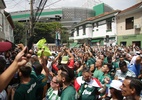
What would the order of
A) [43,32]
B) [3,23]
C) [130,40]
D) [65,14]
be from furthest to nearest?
[65,14] → [43,32] → [130,40] → [3,23]

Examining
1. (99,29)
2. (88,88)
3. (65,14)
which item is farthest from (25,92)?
(65,14)

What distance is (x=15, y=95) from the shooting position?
2.98 m

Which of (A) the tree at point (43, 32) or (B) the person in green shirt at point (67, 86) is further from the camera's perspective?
(A) the tree at point (43, 32)

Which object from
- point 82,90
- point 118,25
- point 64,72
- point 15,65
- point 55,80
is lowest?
point 82,90

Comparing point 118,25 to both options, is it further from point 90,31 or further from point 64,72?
point 64,72

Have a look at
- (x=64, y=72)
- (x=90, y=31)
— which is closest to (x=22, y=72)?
(x=64, y=72)

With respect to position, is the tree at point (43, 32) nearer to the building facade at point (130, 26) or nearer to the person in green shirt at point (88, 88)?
the building facade at point (130, 26)

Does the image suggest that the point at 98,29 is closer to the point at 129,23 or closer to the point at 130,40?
the point at 129,23

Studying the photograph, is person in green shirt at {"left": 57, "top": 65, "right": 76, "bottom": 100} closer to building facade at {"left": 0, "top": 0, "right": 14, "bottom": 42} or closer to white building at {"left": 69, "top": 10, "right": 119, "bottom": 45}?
building facade at {"left": 0, "top": 0, "right": 14, "bottom": 42}

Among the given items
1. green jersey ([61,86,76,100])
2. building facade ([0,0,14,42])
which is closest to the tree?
building facade ([0,0,14,42])

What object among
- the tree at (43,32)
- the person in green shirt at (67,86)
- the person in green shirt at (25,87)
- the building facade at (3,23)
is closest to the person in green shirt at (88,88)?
the person in green shirt at (67,86)

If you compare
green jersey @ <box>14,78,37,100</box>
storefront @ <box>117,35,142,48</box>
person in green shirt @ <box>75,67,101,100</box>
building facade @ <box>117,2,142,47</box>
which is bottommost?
person in green shirt @ <box>75,67,101,100</box>

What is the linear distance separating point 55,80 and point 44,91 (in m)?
0.38

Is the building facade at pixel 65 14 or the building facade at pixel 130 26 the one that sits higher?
the building facade at pixel 65 14
